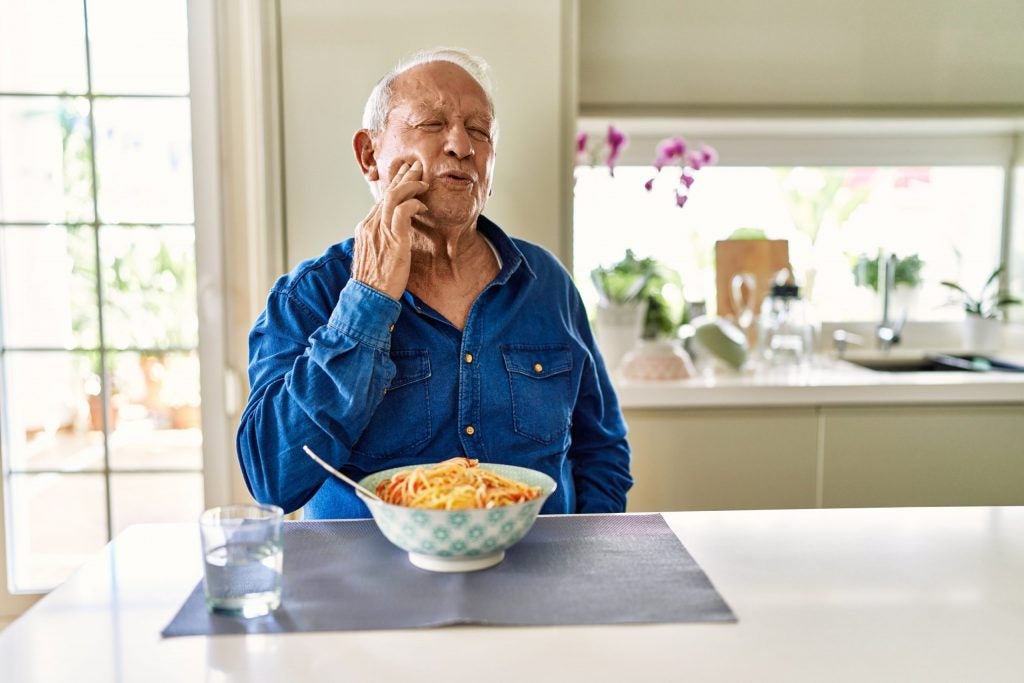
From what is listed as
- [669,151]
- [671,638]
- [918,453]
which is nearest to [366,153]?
[671,638]

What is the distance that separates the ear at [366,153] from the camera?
1596 mm

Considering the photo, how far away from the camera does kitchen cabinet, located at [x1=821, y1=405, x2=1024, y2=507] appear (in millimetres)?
2391

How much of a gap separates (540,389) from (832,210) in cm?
201

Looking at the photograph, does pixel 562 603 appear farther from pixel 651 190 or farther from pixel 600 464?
pixel 651 190

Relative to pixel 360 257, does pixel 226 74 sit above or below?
above

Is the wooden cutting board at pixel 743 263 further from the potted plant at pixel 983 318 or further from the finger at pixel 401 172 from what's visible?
the finger at pixel 401 172

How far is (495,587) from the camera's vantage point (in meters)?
0.96

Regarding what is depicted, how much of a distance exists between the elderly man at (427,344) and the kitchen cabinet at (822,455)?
0.75 m

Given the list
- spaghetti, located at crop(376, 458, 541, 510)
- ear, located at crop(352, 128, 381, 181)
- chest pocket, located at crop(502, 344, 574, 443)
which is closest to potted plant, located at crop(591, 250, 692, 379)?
chest pocket, located at crop(502, 344, 574, 443)

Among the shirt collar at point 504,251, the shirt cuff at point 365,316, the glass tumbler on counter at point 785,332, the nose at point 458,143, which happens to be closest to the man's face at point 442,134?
the nose at point 458,143

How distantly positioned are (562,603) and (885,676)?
31 cm


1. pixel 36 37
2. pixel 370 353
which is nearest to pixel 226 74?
pixel 36 37

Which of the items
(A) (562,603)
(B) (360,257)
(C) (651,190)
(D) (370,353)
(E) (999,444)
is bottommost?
(E) (999,444)

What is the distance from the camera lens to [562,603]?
915mm
